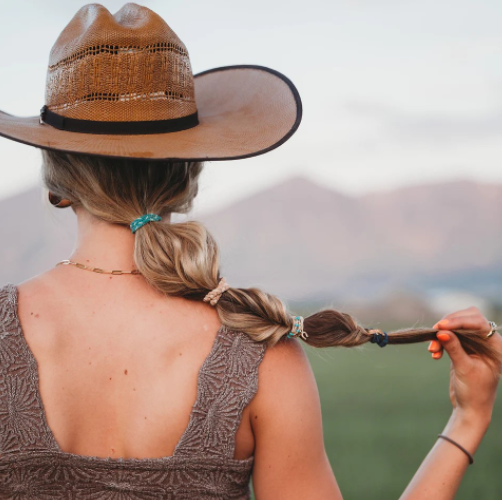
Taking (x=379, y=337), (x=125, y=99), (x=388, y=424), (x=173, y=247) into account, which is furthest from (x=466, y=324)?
(x=388, y=424)

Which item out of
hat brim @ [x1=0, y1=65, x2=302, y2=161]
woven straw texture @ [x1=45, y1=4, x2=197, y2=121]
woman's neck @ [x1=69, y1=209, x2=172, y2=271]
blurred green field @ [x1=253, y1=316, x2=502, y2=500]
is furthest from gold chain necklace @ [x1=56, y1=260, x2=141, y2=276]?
blurred green field @ [x1=253, y1=316, x2=502, y2=500]

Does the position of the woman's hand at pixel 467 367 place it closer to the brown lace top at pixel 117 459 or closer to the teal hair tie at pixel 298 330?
the teal hair tie at pixel 298 330

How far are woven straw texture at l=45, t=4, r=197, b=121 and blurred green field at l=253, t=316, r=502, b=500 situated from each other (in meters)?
1.61

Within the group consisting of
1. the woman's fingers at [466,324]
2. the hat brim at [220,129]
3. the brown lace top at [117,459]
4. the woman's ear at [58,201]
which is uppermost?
the hat brim at [220,129]

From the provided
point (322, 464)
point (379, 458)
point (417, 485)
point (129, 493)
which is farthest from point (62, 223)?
point (379, 458)

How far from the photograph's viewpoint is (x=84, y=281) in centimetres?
123

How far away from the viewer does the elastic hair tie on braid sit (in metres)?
1.28

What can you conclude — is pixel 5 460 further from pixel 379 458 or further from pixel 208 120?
pixel 379 458

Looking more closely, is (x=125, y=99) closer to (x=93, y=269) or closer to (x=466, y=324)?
(x=93, y=269)

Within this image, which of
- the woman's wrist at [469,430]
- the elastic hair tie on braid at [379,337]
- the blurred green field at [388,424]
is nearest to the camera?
the elastic hair tie on braid at [379,337]

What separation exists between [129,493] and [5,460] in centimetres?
23

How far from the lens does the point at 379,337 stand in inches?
50.5

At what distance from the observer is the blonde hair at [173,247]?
4.02 ft

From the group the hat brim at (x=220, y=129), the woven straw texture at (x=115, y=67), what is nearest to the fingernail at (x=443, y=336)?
the hat brim at (x=220, y=129)
